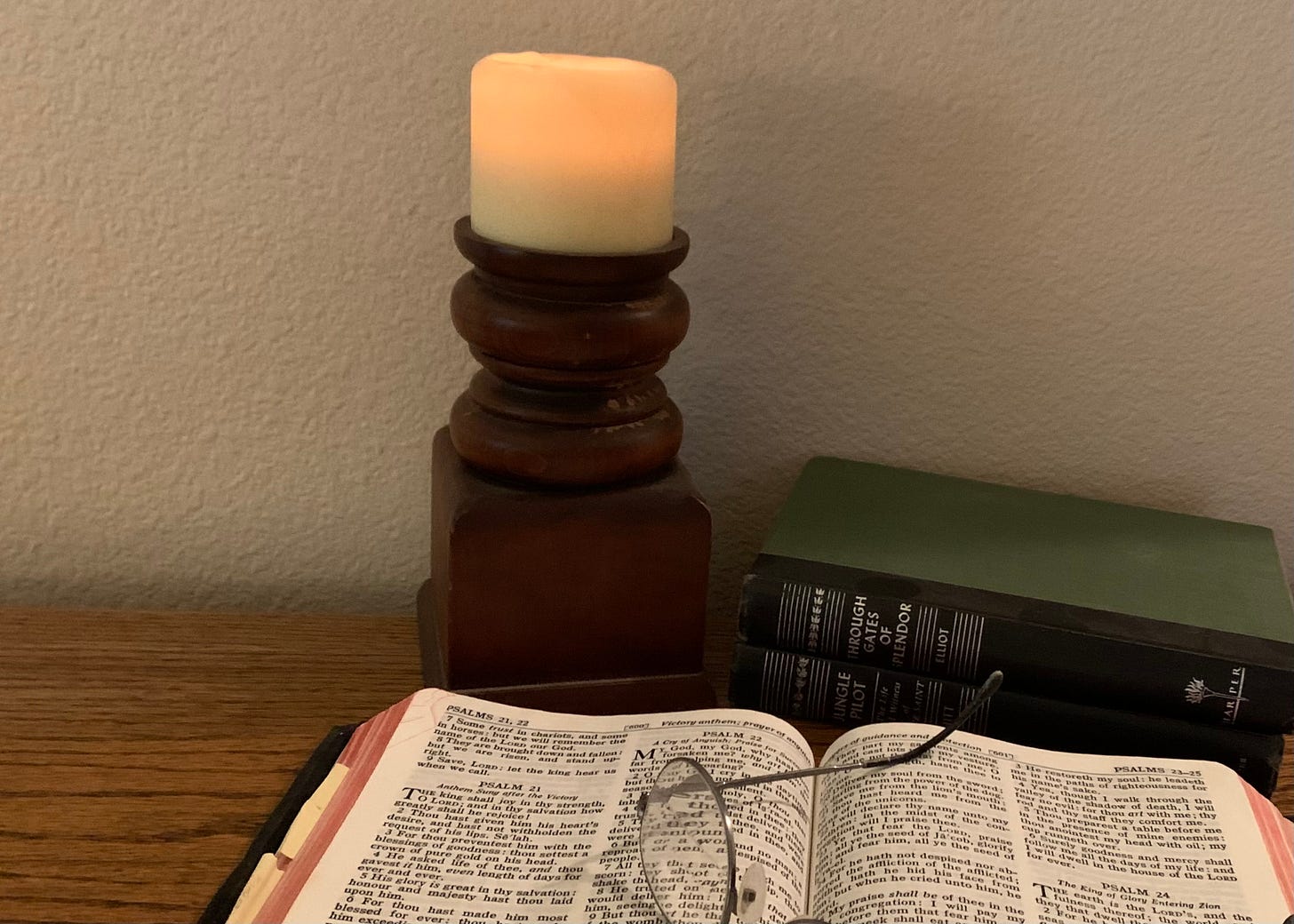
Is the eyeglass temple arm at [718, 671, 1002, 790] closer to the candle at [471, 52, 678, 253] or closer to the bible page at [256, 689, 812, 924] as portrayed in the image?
the bible page at [256, 689, 812, 924]

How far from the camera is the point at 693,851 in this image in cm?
50

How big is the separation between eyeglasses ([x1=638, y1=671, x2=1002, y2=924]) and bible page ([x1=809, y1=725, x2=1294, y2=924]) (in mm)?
39

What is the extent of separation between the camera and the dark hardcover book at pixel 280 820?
49 centimetres

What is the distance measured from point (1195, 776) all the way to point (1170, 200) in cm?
38

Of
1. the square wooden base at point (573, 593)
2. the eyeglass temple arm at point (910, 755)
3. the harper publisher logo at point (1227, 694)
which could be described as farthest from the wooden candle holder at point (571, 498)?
the harper publisher logo at point (1227, 694)

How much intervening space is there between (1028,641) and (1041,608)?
24 mm

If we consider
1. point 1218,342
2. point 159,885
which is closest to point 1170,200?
point 1218,342

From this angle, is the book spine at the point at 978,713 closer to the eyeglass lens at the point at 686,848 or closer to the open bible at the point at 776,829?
the open bible at the point at 776,829

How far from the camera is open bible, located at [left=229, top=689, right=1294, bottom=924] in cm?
49

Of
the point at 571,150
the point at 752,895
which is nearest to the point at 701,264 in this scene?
the point at 571,150

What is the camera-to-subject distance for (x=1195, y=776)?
59 centimetres

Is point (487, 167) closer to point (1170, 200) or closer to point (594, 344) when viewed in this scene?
point (594, 344)

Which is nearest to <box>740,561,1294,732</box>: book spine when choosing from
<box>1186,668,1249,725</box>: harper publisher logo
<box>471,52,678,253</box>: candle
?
<box>1186,668,1249,725</box>: harper publisher logo

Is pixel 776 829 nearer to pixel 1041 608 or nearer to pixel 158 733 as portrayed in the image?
pixel 1041 608
